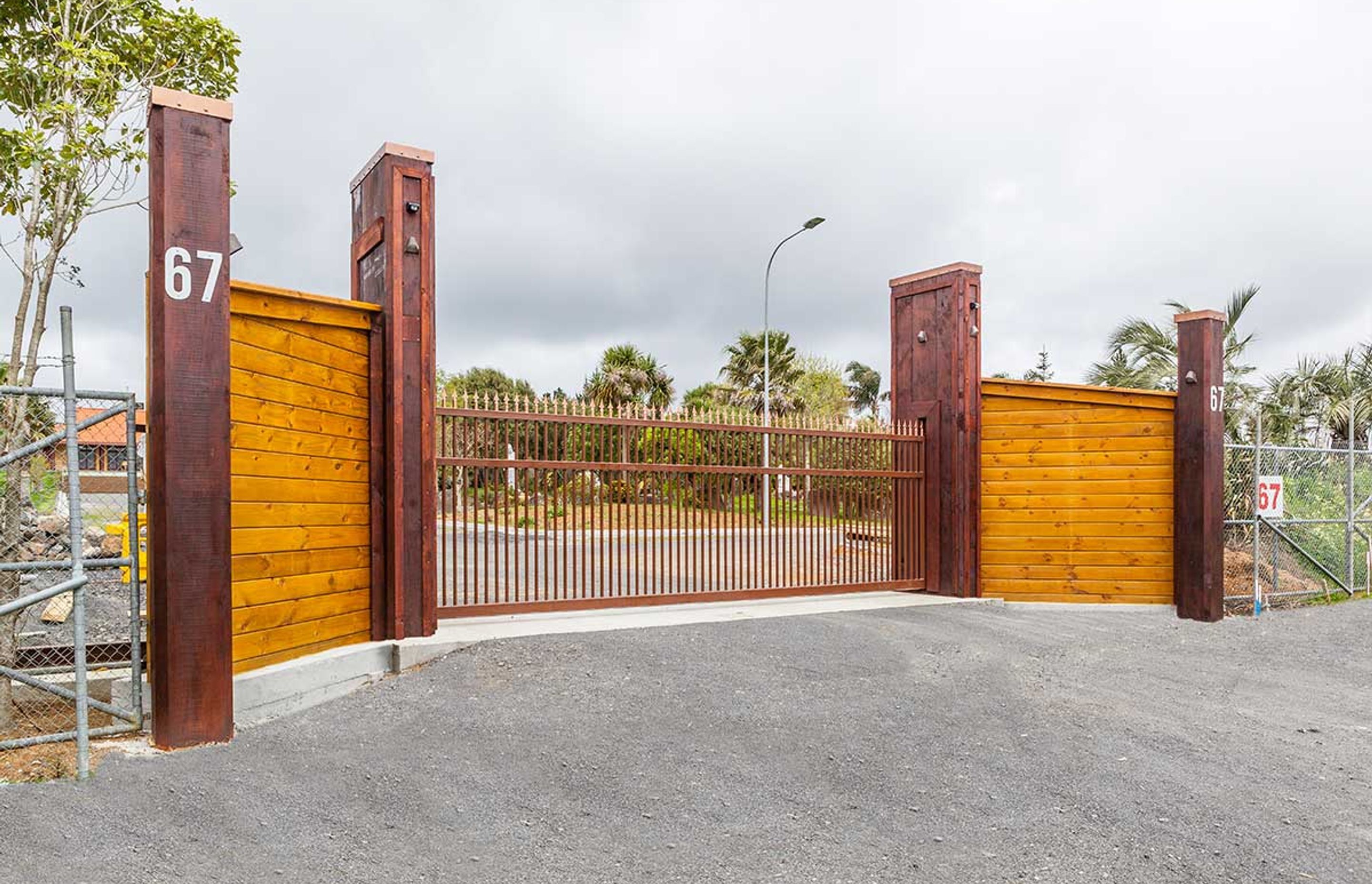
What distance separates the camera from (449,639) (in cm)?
710

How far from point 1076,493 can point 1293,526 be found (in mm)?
6072

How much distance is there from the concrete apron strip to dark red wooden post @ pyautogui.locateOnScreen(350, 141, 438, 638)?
10.0 inches

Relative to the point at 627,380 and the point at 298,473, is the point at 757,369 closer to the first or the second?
the point at 627,380

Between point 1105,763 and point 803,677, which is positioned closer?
point 1105,763

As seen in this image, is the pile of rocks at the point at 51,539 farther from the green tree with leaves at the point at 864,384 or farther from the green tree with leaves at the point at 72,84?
the green tree with leaves at the point at 864,384

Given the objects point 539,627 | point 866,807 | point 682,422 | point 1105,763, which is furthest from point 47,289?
point 1105,763

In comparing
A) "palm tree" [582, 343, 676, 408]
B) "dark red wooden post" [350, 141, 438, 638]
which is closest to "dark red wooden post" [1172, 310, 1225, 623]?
"dark red wooden post" [350, 141, 438, 638]

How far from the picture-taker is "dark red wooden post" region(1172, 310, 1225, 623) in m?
10.3

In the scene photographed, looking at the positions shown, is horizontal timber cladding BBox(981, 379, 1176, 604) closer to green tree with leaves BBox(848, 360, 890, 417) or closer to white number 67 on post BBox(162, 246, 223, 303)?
white number 67 on post BBox(162, 246, 223, 303)

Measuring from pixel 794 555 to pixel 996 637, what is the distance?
218 centimetres

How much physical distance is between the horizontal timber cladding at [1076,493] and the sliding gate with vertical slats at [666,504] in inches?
36.6

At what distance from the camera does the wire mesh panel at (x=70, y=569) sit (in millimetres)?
4809

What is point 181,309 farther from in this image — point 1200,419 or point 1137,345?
point 1137,345

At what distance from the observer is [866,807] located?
470cm
